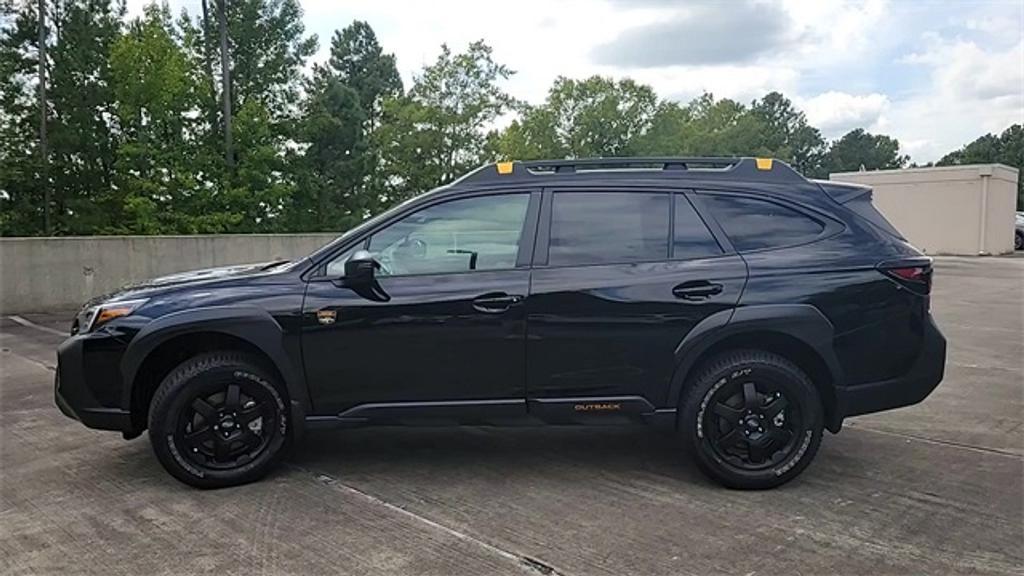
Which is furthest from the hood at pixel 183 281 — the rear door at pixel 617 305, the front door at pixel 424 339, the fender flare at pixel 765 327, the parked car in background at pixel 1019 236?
the parked car in background at pixel 1019 236

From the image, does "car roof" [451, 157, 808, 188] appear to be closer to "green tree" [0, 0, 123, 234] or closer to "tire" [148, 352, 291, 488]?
"tire" [148, 352, 291, 488]

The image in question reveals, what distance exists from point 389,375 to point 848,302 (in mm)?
2429

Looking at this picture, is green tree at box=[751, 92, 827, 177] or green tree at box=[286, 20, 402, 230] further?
green tree at box=[751, 92, 827, 177]

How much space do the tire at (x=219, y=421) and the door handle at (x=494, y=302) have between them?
3.82 feet

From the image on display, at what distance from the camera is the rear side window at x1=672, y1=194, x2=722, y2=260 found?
3855 mm

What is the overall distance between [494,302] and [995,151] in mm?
87341

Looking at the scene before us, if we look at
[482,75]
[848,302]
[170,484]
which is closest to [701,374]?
[848,302]

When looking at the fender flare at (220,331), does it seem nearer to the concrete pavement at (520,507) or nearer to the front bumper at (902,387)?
the concrete pavement at (520,507)

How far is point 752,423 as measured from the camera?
12.3ft

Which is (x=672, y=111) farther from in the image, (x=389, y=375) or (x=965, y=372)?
(x=389, y=375)

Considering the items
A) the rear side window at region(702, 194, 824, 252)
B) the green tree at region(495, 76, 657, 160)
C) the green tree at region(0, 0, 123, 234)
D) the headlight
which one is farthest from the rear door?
the green tree at region(495, 76, 657, 160)

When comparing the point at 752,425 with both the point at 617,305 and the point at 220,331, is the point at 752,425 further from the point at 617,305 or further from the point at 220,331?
the point at 220,331

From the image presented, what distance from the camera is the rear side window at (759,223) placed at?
388 cm

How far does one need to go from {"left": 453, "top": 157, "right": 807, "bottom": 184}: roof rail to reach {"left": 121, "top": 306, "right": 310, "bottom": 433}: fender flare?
132 cm
